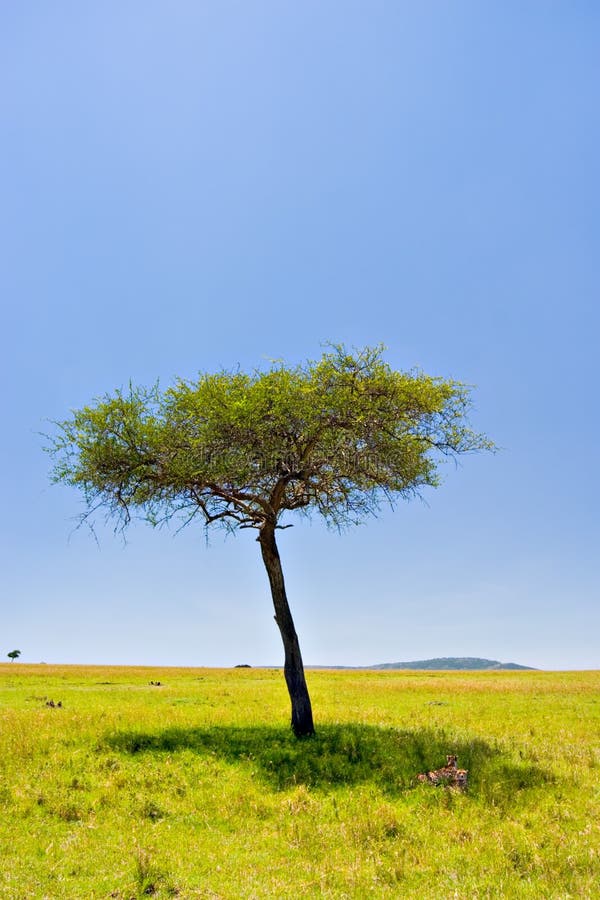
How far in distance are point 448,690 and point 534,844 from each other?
33.5 m

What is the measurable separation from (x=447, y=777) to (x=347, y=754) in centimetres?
378

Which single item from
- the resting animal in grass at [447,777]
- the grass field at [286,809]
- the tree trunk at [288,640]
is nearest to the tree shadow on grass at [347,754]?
the grass field at [286,809]

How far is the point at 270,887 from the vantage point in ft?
32.9

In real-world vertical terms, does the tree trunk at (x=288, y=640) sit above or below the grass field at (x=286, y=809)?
above

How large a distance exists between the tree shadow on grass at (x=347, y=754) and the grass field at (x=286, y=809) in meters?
0.08

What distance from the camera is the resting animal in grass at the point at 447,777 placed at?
15531mm

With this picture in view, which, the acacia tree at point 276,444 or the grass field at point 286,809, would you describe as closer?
the grass field at point 286,809

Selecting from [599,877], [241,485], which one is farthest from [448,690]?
[599,877]

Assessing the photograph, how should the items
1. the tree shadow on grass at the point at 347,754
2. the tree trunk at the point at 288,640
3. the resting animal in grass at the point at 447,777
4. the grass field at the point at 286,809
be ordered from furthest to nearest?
the tree trunk at the point at 288,640
the tree shadow on grass at the point at 347,754
the resting animal in grass at the point at 447,777
the grass field at the point at 286,809

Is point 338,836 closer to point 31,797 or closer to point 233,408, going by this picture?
point 31,797

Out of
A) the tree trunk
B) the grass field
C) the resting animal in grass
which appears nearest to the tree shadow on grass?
the grass field

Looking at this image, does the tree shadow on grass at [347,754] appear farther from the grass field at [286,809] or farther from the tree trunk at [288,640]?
the tree trunk at [288,640]

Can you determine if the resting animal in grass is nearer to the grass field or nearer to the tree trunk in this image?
the grass field

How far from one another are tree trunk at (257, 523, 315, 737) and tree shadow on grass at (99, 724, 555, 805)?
A: 651mm
